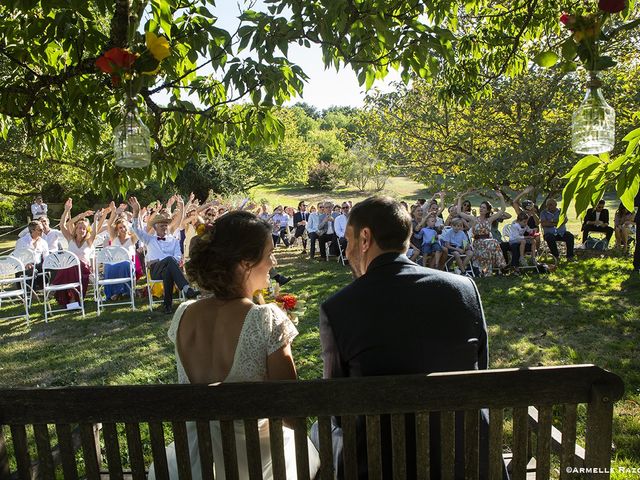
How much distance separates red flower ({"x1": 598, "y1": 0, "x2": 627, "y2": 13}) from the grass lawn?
2.99 metres

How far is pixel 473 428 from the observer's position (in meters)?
1.85

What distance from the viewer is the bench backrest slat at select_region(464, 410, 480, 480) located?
6.05 ft

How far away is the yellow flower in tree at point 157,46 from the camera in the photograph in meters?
2.30

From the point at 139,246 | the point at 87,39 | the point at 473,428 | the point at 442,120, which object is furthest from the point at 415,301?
the point at 442,120

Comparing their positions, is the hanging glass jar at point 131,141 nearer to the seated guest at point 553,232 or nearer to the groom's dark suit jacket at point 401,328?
the groom's dark suit jacket at point 401,328

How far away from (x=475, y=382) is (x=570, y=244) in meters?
12.3

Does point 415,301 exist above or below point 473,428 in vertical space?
above

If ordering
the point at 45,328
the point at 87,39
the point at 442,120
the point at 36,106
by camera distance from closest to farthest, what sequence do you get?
the point at 87,39
the point at 36,106
the point at 45,328
the point at 442,120

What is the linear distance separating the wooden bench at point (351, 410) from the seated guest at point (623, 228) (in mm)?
12788

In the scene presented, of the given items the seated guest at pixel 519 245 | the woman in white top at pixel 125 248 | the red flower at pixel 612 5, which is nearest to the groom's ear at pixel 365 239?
the red flower at pixel 612 5

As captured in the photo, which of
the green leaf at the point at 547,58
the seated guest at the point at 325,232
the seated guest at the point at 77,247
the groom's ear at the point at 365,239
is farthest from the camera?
the seated guest at the point at 325,232

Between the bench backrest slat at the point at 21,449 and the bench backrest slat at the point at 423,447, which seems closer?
the bench backrest slat at the point at 423,447

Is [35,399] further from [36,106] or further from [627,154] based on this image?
[627,154]

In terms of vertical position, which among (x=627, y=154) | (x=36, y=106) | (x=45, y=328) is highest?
(x=36, y=106)
